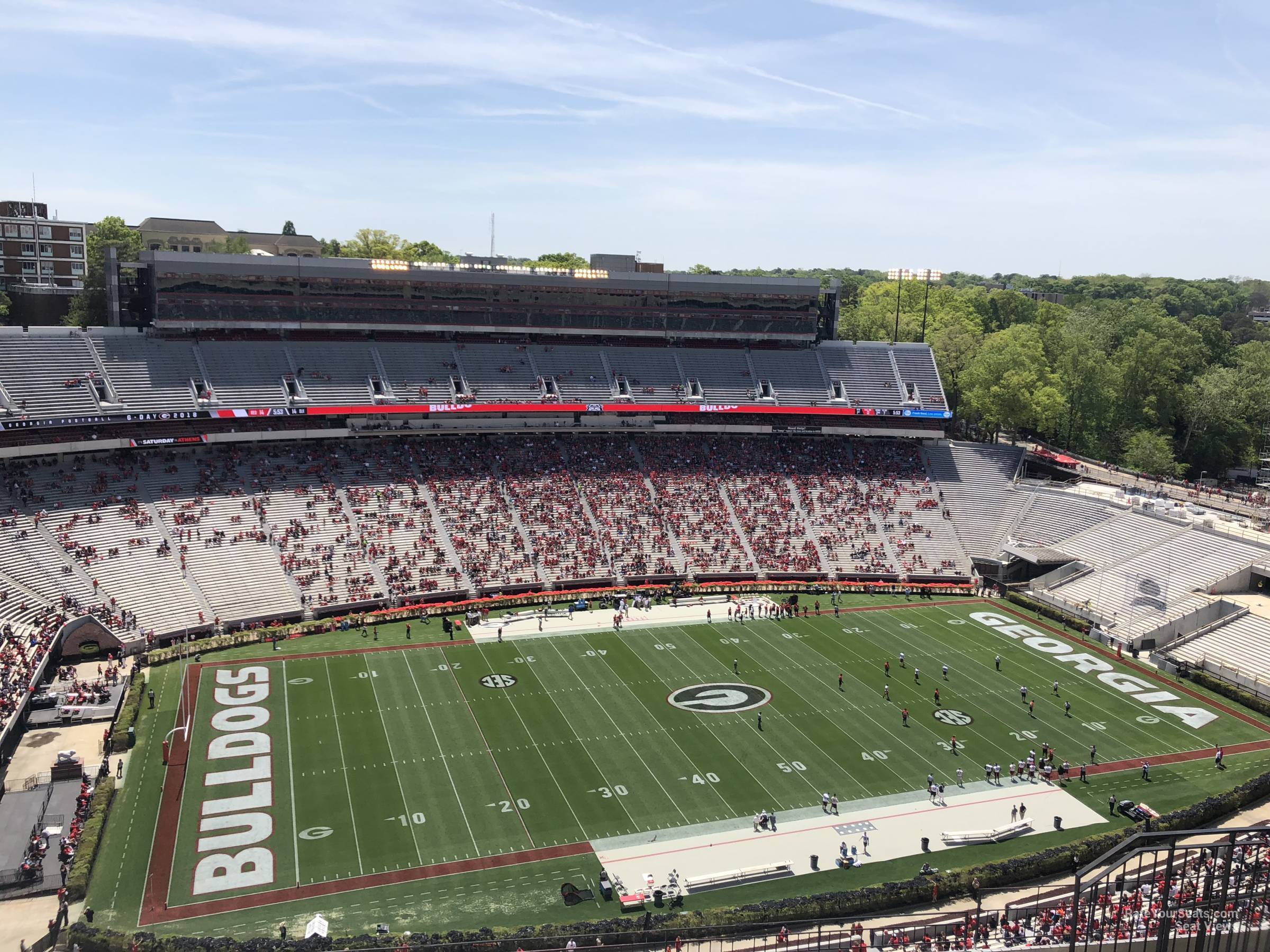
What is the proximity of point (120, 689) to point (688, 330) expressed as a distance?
140ft

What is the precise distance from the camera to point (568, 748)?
3544cm

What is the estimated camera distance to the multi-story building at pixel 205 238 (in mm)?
105438

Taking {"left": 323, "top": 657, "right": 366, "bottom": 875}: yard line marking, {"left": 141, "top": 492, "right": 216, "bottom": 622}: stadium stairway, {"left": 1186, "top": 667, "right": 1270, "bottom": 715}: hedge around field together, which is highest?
{"left": 141, "top": 492, "right": 216, "bottom": 622}: stadium stairway

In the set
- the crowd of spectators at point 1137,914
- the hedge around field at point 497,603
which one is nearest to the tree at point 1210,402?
the hedge around field at point 497,603

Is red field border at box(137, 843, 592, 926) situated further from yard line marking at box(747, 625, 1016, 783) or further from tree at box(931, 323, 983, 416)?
tree at box(931, 323, 983, 416)

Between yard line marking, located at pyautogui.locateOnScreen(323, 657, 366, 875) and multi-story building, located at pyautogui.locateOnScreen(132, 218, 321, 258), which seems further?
multi-story building, located at pyautogui.locateOnScreen(132, 218, 321, 258)

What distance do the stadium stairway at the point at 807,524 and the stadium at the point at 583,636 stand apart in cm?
44

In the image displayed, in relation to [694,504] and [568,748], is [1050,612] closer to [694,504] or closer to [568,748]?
[694,504]

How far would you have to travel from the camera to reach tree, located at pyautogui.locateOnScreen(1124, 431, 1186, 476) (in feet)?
235

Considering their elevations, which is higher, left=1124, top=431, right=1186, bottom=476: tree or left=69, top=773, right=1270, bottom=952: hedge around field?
left=1124, top=431, right=1186, bottom=476: tree

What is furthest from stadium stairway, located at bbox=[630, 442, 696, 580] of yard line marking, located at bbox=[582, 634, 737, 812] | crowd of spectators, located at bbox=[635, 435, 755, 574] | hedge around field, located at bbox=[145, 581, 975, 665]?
yard line marking, located at bbox=[582, 634, 737, 812]

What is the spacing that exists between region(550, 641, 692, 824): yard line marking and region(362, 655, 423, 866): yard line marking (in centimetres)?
806

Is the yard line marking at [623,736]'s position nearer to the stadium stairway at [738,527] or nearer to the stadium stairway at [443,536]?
the stadium stairway at [443,536]

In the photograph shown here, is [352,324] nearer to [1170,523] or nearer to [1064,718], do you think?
[1064,718]
